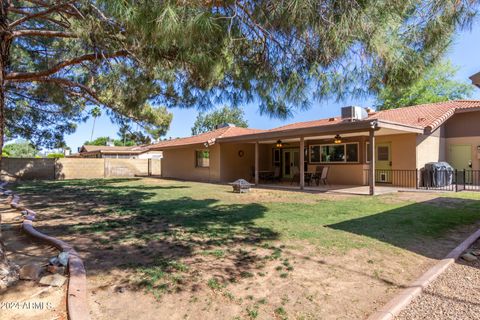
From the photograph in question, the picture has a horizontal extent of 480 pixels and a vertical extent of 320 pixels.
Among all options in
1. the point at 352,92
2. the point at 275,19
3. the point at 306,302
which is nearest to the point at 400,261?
the point at 306,302

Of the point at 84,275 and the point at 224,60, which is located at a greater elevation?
the point at 224,60

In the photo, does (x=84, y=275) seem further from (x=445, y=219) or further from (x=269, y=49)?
(x=445, y=219)

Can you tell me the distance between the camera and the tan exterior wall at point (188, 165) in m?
18.7

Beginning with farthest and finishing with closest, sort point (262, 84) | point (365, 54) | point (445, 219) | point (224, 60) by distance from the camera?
point (445, 219), point (262, 84), point (224, 60), point (365, 54)

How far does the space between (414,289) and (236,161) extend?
15861 millimetres

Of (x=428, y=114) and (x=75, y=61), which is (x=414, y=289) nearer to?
(x=75, y=61)

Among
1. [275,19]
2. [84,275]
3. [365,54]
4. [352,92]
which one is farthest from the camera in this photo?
[352,92]

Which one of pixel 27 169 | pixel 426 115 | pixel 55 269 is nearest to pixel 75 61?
pixel 55 269

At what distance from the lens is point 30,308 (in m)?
3.01

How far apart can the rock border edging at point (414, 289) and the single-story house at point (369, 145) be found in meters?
6.60

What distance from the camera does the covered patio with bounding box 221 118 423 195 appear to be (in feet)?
40.9

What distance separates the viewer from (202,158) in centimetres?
2059

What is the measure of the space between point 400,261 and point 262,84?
144 inches

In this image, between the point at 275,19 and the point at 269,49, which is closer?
the point at 275,19
